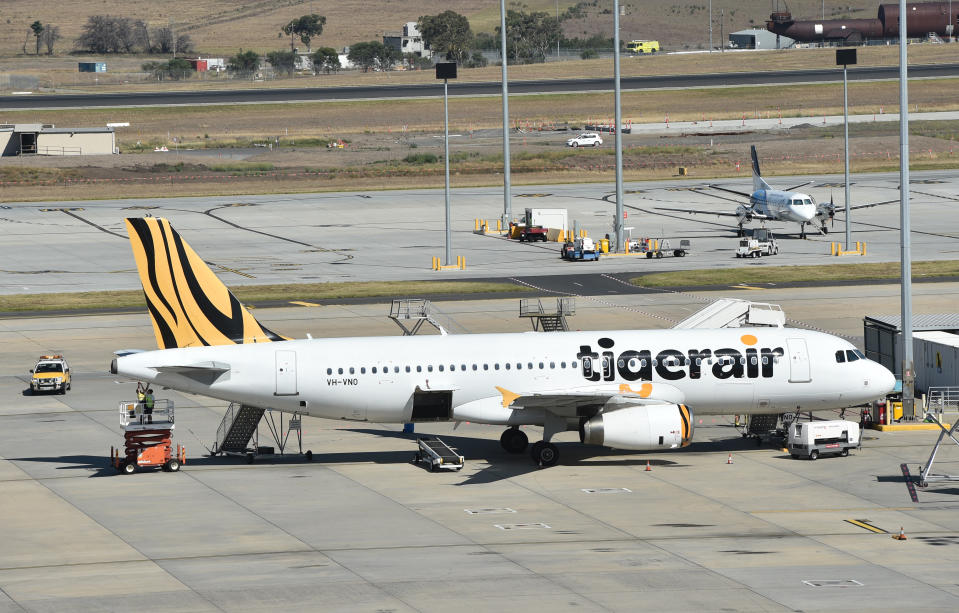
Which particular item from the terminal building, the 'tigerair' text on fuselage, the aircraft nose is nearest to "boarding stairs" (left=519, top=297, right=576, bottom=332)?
the 'tigerair' text on fuselage

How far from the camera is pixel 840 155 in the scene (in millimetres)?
155000

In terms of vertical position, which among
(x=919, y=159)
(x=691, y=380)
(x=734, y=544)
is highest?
(x=919, y=159)

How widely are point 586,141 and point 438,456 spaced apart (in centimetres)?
12619

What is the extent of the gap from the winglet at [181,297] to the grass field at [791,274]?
46781mm

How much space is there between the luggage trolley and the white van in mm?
11328

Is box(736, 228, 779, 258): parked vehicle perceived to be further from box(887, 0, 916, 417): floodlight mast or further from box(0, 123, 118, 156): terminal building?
box(0, 123, 118, 156): terminal building

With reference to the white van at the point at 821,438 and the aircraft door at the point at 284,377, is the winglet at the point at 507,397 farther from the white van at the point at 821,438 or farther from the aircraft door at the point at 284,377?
the white van at the point at 821,438

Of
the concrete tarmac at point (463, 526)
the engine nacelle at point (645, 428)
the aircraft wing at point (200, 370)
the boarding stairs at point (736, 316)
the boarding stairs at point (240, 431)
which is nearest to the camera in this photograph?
the concrete tarmac at point (463, 526)

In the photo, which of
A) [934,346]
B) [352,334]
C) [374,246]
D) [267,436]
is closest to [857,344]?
[934,346]

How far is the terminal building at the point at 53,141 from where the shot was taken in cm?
16050

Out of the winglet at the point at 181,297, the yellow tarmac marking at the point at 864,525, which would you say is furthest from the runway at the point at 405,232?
the yellow tarmac marking at the point at 864,525

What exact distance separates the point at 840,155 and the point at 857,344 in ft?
310

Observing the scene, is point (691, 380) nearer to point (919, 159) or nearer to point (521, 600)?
point (521, 600)

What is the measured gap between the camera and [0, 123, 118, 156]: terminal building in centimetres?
16050
